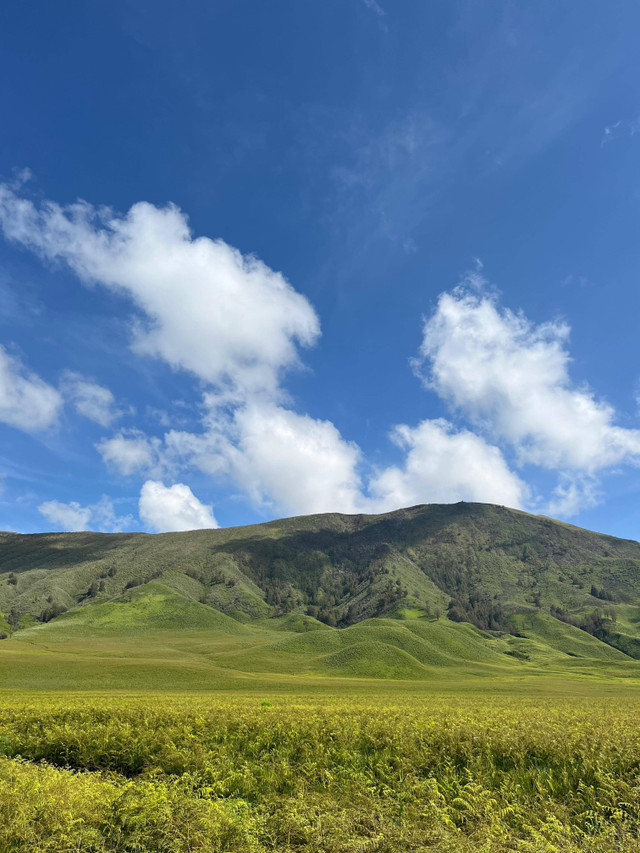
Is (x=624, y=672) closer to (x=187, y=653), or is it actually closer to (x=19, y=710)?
(x=187, y=653)

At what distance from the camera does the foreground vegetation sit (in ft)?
34.9

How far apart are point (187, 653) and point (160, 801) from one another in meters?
176

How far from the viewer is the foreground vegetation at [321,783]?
10.6 metres

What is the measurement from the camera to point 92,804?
1166cm

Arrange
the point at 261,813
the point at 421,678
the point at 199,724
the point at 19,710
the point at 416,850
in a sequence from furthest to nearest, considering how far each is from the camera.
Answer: the point at 421,678, the point at 19,710, the point at 199,724, the point at 261,813, the point at 416,850

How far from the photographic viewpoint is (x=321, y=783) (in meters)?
14.4

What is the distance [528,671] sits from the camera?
160 metres

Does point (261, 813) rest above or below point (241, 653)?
above

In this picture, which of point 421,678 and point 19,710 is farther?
point 421,678

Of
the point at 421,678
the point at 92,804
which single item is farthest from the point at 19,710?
the point at 421,678

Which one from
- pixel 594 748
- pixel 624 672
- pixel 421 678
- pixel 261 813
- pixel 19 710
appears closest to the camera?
pixel 261 813

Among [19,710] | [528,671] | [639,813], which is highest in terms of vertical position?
[639,813]

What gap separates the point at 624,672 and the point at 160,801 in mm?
195066

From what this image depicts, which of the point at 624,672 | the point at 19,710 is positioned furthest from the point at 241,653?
the point at 19,710
